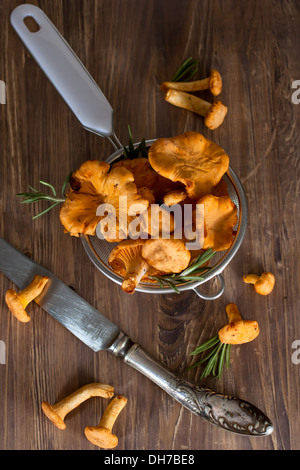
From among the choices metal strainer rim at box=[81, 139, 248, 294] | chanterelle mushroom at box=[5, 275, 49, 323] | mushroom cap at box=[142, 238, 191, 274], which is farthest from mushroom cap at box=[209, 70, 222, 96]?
chanterelle mushroom at box=[5, 275, 49, 323]

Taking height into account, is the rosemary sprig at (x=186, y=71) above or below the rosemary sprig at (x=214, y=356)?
above

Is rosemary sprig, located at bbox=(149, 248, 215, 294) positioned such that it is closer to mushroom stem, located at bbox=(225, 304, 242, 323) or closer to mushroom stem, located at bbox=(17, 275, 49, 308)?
mushroom stem, located at bbox=(225, 304, 242, 323)

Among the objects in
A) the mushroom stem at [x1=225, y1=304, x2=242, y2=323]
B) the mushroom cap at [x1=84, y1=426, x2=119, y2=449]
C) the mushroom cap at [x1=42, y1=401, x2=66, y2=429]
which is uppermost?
the mushroom stem at [x1=225, y1=304, x2=242, y2=323]

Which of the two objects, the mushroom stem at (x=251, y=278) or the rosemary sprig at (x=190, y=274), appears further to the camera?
the mushroom stem at (x=251, y=278)

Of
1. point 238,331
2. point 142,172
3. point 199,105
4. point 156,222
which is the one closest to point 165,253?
point 156,222

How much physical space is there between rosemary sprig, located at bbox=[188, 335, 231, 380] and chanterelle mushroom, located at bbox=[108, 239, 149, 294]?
27cm

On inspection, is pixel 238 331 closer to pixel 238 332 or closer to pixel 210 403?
pixel 238 332

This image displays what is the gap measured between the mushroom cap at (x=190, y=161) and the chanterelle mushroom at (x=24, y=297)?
37 cm

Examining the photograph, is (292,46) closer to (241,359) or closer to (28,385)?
(241,359)

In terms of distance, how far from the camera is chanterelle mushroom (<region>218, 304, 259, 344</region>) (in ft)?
2.99

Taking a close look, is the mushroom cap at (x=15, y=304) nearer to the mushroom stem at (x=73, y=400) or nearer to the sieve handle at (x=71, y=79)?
the mushroom stem at (x=73, y=400)

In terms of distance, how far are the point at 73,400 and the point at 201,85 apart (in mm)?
676

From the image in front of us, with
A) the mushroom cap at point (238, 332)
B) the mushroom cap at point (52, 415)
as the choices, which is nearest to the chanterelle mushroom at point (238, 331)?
the mushroom cap at point (238, 332)

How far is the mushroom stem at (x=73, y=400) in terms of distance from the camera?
0.93 meters
